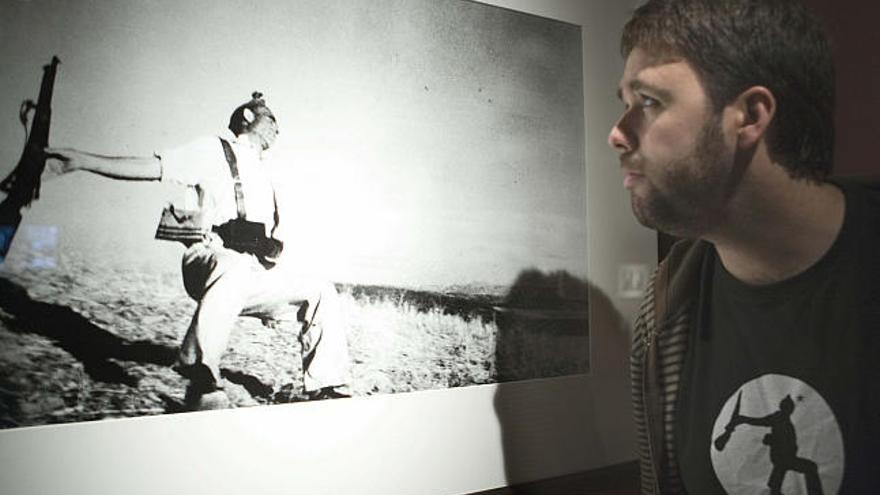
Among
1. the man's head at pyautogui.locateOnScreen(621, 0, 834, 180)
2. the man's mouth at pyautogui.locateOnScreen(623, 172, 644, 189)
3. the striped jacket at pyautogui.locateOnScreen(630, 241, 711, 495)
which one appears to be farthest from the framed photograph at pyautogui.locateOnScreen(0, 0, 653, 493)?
the man's head at pyautogui.locateOnScreen(621, 0, 834, 180)

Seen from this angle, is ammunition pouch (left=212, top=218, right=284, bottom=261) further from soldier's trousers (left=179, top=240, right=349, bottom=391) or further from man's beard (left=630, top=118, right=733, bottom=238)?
man's beard (left=630, top=118, right=733, bottom=238)

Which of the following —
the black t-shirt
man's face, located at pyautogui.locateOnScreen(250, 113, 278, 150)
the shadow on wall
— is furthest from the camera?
the shadow on wall

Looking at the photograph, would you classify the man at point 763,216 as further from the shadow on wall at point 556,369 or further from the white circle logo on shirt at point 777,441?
the shadow on wall at point 556,369

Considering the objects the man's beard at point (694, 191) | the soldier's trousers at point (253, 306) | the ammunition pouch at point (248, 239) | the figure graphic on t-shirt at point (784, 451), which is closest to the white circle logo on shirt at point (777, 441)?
the figure graphic on t-shirt at point (784, 451)

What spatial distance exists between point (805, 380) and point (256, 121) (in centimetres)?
85

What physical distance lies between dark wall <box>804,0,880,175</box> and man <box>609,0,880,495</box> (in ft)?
0.09

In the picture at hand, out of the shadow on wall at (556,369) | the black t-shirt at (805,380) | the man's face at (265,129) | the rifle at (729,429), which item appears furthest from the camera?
the shadow on wall at (556,369)

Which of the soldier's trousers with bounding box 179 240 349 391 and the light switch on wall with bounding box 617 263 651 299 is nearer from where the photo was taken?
the soldier's trousers with bounding box 179 240 349 391

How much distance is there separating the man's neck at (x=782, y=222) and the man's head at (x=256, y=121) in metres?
0.67

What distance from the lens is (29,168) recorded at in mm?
923

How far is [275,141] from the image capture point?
1.09 m

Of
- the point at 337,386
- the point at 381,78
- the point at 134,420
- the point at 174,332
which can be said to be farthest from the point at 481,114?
the point at 134,420

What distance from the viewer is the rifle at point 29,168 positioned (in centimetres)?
91

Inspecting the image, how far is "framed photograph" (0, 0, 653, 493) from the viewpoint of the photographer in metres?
0.94
